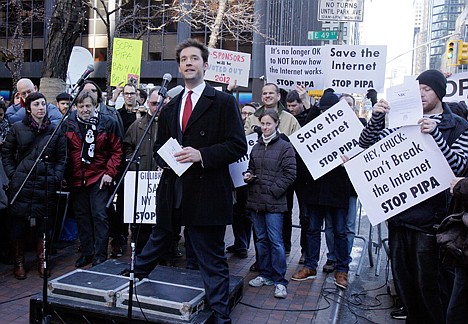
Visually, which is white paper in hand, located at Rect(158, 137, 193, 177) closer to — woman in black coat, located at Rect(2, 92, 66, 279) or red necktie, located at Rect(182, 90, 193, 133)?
red necktie, located at Rect(182, 90, 193, 133)

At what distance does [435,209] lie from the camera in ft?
13.3

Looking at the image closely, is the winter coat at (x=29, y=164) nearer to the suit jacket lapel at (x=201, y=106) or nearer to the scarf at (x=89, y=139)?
the scarf at (x=89, y=139)

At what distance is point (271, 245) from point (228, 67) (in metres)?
3.84

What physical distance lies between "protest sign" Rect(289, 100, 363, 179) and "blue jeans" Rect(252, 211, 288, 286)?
71 centimetres

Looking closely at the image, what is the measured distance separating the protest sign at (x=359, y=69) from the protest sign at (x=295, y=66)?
0.61 metres

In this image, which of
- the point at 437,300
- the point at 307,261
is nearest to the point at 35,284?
the point at 307,261

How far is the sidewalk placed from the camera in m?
4.92

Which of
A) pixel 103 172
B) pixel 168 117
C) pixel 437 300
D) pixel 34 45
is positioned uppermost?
pixel 34 45

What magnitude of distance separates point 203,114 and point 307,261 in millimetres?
2818

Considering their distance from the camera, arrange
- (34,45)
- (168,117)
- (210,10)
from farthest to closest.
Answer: (34,45) → (210,10) → (168,117)

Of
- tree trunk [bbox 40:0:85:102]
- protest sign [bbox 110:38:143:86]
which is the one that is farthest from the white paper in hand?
protest sign [bbox 110:38:143:86]

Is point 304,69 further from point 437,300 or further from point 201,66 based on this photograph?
point 437,300

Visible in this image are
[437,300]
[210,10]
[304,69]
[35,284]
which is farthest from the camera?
[210,10]

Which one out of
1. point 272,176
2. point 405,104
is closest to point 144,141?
point 272,176
